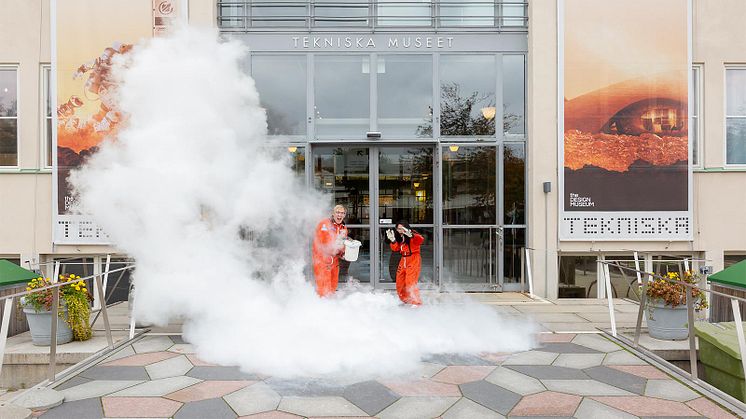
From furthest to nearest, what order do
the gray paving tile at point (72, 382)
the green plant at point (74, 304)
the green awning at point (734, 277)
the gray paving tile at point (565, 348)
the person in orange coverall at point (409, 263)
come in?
the person in orange coverall at point (409, 263) → the green plant at point (74, 304) → the gray paving tile at point (565, 348) → the green awning at point (734, 277) → the gray paving tile at point (72, 382)

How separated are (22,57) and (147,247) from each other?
6559 mm

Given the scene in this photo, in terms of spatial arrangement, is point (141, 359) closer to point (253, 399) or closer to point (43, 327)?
point (43, 327)

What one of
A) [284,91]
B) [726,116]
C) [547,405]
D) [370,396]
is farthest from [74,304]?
[726,116]

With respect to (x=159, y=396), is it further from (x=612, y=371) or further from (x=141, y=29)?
(x=141, y=29)

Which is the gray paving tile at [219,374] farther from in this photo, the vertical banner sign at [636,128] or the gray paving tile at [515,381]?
the vertical banner sign at [636,128]

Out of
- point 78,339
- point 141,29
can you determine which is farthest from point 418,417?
point 141,29

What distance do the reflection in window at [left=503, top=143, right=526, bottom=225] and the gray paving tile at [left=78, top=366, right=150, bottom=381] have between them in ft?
24.5

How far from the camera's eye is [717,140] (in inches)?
384

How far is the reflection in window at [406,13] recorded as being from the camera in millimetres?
10031

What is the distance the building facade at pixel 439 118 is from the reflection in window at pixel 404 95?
0.10 ft

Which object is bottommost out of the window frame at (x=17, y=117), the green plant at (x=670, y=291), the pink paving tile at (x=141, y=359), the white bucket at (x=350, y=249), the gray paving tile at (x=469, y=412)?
the pink paving tile at (x=141, y=359)

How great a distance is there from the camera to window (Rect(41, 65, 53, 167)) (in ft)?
31.8

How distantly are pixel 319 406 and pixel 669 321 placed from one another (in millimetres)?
4703

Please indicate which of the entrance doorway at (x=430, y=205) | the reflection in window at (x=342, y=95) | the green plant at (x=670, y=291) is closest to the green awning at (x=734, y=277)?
the green plant at (x=670, y=291)
